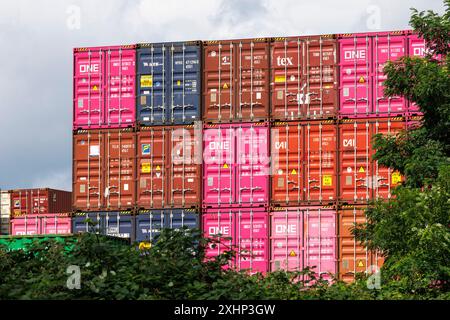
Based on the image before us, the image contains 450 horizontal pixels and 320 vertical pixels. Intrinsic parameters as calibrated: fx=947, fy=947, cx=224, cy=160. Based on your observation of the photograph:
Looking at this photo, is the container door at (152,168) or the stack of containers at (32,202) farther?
the stack of containers at (32,202)

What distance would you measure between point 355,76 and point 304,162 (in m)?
3.35

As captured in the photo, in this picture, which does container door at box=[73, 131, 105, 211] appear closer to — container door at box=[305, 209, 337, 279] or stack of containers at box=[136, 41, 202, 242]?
stack of containers at box=[136, 41, 202, 242]

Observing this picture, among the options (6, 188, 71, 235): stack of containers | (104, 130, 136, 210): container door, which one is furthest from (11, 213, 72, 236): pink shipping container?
(6, 188, 71, 235): stack of containers

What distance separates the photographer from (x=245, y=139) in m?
32.0

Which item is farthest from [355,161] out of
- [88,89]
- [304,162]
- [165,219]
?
[88,89]

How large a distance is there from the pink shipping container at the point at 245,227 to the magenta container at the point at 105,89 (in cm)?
451

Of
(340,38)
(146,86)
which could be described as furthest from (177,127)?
(340,38)

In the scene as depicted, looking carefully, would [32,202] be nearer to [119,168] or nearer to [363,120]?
[119,168]

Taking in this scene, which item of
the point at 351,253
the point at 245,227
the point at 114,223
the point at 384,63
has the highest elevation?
the point at 384,63

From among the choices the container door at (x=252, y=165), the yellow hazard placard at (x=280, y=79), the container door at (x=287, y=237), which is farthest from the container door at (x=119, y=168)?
the yellow hazard placard at (x=280, y=79)

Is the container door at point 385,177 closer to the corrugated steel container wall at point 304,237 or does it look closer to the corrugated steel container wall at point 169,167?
the corrugated steel container wall at point 304,237

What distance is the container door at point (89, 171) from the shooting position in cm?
3303
